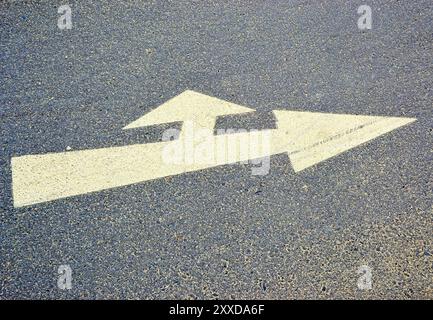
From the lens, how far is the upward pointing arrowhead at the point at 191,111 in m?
3.46

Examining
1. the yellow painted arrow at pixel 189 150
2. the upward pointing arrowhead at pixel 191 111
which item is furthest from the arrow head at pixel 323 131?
the upward pointing arrowhead at pixel 191 111

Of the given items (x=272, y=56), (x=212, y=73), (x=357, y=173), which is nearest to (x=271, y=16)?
(x=272, y=56)

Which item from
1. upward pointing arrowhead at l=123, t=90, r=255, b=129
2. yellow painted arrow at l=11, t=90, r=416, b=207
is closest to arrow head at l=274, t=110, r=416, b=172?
yellow painted arrow at l=11, t=90, r=416, b=207

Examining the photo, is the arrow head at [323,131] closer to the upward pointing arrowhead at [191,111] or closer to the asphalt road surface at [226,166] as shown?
the asphalt road surface at [226,166]

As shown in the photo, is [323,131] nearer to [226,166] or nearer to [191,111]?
[226,166]

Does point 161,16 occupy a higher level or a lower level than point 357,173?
higher

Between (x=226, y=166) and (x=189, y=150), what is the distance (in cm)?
31

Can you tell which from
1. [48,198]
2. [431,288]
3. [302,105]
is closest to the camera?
[431,288]

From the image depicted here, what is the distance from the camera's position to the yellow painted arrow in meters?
3.27

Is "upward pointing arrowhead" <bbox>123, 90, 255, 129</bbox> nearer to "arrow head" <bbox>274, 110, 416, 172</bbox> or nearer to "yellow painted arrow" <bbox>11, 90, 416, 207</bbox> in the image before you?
"yellow painted arrow" <bbox>11, 90, 416, 207</bbox>

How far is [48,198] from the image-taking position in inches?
127
